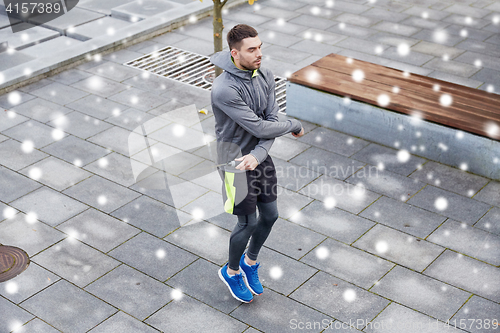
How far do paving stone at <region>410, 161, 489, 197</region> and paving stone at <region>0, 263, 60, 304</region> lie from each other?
4101 millimetres

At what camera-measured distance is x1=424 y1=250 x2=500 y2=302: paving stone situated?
5.47m

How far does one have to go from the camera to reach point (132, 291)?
5500 millimetres

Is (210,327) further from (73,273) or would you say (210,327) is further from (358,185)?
(358,185)

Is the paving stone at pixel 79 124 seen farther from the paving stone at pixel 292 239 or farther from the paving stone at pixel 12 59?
the paving stone at pixel 292 239

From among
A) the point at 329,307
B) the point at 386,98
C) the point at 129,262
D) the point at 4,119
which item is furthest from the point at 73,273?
the point at 386,98

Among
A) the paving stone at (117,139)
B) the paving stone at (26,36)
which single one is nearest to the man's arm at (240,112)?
the paving stone at (117,139)

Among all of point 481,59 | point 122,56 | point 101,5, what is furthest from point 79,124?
point 481,59

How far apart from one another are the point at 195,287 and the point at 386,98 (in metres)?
3.57

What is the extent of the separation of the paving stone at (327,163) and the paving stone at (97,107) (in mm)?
2739

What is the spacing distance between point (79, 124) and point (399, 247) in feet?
15.0

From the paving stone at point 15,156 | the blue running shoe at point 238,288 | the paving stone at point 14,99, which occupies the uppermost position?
the blue running shoe at point 238,288

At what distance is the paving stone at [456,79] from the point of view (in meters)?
9.18

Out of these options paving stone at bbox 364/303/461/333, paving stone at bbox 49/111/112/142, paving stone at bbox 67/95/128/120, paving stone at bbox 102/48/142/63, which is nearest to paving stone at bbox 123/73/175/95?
paving stone at bbox 67/95/128/120

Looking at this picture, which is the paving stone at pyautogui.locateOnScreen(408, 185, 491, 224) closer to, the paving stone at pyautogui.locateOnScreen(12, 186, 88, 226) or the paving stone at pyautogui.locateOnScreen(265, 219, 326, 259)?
the paving stone at pyautogui.locateOnScreen(265, 219, 326, 259)
